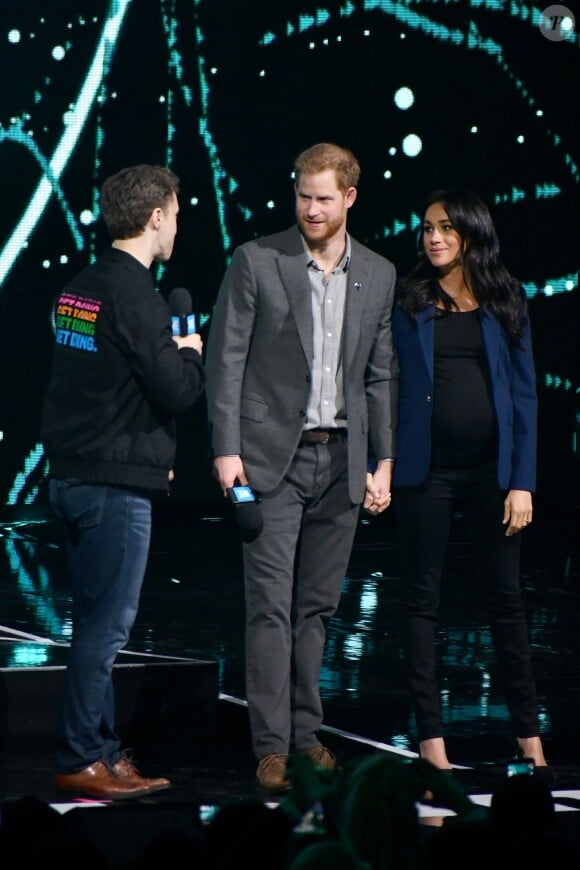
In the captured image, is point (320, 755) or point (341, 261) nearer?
point (320, 755)

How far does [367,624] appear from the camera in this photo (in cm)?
562

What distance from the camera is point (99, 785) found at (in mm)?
3383

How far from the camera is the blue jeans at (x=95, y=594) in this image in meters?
3.38

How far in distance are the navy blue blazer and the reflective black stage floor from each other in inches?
28.0

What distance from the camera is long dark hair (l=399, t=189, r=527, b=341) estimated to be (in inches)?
145

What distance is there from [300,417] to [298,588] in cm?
42

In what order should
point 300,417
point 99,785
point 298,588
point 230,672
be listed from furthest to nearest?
point 230,672
point 298,588
point 300,417
point 99,785

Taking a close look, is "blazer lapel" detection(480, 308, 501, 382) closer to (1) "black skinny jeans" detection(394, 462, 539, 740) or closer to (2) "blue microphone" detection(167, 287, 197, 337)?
(1) "black skinny jeans" detection(394, 462, 539, 740)

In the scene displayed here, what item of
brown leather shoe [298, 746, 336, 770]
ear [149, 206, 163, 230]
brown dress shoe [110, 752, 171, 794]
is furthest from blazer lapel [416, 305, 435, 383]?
brown dress shoe [110, 752, 171, 794]

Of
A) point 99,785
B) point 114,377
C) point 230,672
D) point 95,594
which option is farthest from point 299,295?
point 230,672

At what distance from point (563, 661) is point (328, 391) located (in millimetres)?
1766

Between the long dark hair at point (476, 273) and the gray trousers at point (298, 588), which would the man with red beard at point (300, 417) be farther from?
the long dark hair at point (476, 273)

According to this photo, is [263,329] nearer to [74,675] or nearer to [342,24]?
[74,675]

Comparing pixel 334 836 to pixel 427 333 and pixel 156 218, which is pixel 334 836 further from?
pixel 427 333
